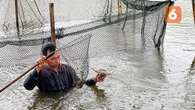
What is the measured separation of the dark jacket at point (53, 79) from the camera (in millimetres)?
9656

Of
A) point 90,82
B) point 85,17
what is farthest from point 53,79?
point 85,17

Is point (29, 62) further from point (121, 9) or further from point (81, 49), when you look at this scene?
point (121, 9)

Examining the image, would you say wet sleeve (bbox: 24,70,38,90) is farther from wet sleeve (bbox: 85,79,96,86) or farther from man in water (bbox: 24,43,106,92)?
wet sleeve (bbox: 85,79,96,86)

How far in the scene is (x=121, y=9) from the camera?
746 inches

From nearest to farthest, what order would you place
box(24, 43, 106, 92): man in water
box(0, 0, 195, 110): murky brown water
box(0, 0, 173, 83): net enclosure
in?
box(0, 0, 195, 110): murky brown water, box(24, 43, 106, 92): man in water, box(0, 0, 173, 83): net enclosure

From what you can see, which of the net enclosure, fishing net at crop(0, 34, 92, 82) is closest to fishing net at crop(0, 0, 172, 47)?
the net enclosure

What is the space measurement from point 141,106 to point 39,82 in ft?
6.85

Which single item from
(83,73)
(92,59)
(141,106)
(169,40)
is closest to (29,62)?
(92,59)

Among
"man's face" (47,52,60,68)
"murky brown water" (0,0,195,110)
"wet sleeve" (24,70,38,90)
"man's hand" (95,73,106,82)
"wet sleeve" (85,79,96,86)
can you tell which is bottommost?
"murky brown water" (0,0,195,110)

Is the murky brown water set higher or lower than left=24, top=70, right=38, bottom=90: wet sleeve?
lower

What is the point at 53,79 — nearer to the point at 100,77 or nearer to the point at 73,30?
the point at 100,77

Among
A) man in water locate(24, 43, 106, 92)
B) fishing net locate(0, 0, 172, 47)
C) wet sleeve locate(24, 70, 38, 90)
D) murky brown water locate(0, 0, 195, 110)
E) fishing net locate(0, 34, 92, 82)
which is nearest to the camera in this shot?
murky brown water locate(0, 0, 195, 110)

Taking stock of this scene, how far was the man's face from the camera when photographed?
9.38m

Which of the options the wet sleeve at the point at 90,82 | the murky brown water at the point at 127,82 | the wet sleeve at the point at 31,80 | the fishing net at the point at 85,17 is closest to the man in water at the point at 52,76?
the wet sleeve at the point at 31,80
